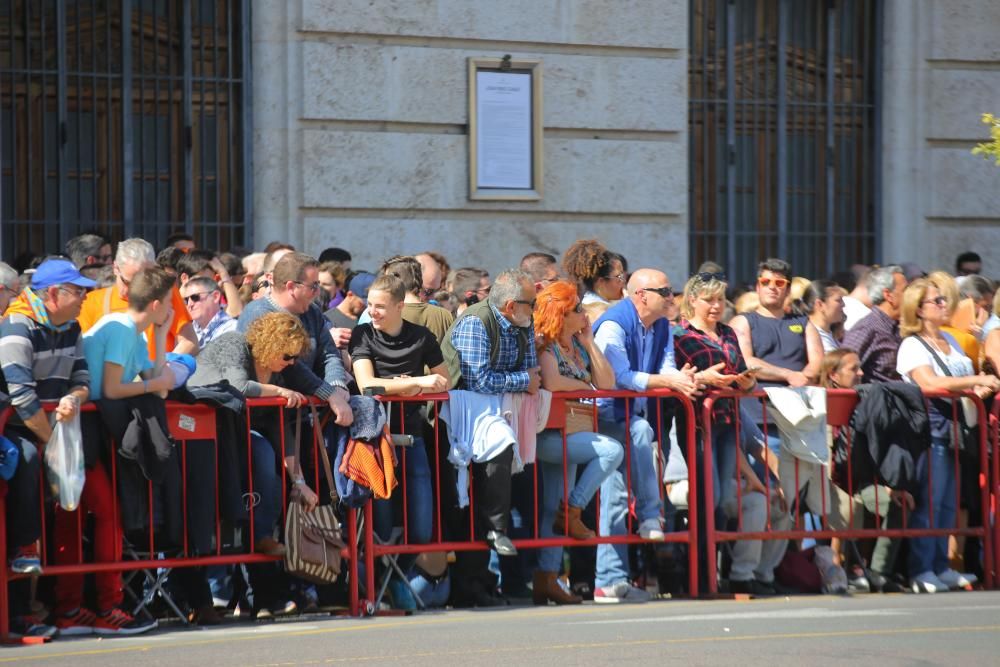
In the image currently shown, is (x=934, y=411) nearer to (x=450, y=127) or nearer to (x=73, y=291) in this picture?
(x=450, y=127)

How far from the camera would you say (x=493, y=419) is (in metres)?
9.60

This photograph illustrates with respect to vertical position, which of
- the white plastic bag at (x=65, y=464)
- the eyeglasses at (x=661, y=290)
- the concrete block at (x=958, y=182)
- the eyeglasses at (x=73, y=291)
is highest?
the concrete block at (x=958, y=182)

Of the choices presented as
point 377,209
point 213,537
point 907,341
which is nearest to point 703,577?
point 907,341

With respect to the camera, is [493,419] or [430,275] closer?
[493,419]

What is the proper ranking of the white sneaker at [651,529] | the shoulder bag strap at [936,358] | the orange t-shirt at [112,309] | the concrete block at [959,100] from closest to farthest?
1. the orange t-shirt at [112,309]
2. the white sneaker at [651,529]
3. the shoulder bag strap at [936,358]
4. the concrete block at [959,100]

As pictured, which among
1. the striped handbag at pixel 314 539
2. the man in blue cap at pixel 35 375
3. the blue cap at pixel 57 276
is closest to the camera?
the man in blue cap at pixel 35 375

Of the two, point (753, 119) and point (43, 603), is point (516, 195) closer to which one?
point (753, 119)

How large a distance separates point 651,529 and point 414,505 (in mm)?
1386

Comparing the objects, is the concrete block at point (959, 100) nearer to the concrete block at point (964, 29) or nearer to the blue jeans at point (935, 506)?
the concrete block at point (964, 29)

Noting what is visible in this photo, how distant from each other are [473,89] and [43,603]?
22.0ft

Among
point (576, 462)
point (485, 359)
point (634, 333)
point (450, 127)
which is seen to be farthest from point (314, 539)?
point (450, 127)

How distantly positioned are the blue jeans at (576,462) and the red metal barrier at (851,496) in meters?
0.63

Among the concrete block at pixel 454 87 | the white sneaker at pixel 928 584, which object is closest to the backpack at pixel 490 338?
the white sneaker at pixel 928 584

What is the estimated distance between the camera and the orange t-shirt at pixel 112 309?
389 inches
